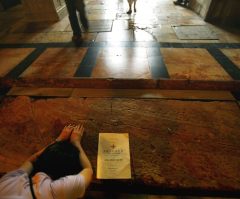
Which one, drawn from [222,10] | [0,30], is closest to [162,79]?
[222,10]

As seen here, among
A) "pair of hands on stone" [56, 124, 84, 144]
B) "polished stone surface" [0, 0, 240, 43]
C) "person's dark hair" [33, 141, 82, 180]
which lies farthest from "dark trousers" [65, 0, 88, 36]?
"person's dark hair" [33, 141, 82, 180]

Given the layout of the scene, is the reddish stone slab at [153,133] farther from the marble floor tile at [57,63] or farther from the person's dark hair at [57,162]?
the marble floor tile at [57,63]

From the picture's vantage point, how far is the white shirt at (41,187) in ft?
3.47

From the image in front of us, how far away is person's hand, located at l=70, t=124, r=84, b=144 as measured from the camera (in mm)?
1645

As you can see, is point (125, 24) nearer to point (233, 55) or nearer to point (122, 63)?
point (122, 63)

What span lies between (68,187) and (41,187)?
17 cm

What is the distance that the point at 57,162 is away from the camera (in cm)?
136

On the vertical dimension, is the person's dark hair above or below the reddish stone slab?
above

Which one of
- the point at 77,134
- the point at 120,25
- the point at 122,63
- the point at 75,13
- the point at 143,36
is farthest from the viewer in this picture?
the point at 120,25

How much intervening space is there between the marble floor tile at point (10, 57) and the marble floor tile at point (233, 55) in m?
3.75

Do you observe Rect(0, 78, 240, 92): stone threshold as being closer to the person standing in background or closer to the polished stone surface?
the polished stone surface

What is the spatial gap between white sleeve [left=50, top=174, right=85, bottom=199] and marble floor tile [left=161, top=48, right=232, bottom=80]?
1905 mm

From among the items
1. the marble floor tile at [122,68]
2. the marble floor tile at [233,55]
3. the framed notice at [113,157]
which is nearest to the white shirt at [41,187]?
the framed notice at [113,157]

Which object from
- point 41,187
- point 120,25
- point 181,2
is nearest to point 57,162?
point 41,187
